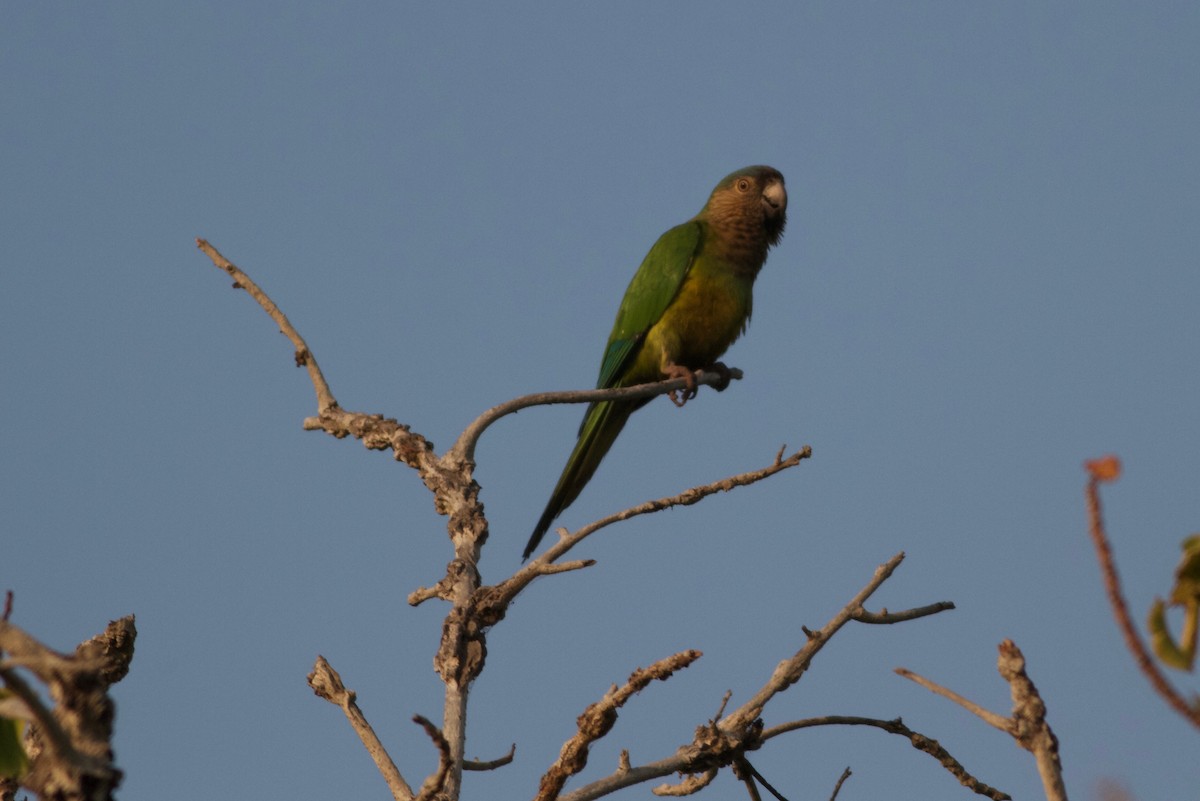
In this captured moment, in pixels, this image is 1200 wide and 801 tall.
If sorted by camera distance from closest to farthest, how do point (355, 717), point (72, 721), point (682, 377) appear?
point (72, 721)
point (355, 717)
point (682, 377)

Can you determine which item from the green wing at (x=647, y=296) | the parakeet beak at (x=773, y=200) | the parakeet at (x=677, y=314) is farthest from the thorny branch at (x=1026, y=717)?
the parakeet beak at (x=773, y=200)

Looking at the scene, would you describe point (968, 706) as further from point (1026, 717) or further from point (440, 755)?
point (440, 755)

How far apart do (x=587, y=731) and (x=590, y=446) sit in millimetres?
4077

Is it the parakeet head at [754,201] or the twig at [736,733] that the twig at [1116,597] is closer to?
the twig at [736,733]

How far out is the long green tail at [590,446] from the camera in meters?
7.19

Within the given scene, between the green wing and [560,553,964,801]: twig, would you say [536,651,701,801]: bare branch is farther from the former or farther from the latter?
the green wing

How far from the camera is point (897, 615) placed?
3832 mm

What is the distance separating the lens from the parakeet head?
A: 8.87m

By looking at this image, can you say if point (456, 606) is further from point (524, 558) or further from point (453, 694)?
point (524, 558)

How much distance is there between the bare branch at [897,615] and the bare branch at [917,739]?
0.99ft

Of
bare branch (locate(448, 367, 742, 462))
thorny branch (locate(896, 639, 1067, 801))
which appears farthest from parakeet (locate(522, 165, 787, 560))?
thorny branch (locate(896, 639, 1067, 801))

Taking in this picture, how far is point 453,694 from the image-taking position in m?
3.56

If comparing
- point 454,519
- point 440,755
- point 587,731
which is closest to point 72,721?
point 440,755

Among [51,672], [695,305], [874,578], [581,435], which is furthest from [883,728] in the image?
[695,305]
